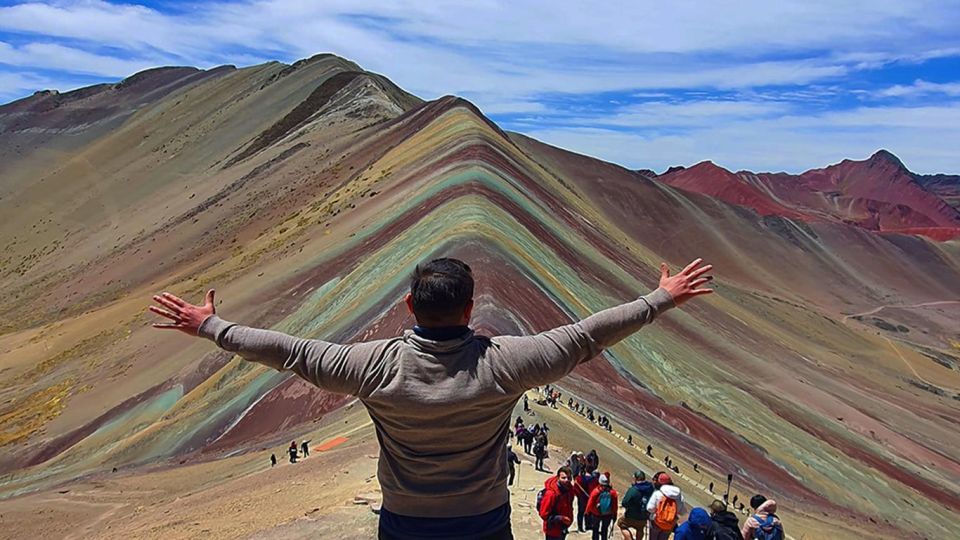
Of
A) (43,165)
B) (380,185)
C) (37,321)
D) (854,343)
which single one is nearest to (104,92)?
(43,165)

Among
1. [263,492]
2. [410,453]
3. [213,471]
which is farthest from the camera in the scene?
[213,471]

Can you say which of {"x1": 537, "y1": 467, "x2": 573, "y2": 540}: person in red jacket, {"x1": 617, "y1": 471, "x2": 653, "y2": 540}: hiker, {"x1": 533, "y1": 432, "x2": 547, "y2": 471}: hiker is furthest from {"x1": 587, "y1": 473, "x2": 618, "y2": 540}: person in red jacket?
{"x1": 533, "y1": 432, "x2": 547, "y2": 471}: hiker

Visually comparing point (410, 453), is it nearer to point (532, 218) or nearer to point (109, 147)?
point (532, 218)

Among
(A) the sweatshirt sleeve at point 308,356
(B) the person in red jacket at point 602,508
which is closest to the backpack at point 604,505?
(B) the person in red jacket at point 602,508

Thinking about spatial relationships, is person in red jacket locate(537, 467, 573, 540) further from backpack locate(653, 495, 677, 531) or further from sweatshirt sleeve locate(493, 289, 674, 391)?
sweatshirt sleeve locate(493, 289, 674, 391)

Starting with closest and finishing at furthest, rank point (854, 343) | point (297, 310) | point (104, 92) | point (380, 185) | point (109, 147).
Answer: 1. point (297, 310)
2. point (380, 185)
3. point (854, 343)
4. point (109, 147)
5. point (104, 92)

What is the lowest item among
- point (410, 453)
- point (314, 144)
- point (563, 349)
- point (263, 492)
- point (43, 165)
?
point (263, 492)

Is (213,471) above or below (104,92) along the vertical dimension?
below
